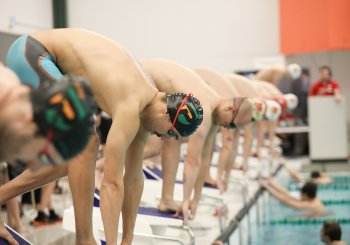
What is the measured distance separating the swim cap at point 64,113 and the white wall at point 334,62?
578 inches

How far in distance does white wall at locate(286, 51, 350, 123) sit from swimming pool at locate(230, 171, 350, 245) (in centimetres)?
604

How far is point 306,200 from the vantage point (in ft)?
29.0

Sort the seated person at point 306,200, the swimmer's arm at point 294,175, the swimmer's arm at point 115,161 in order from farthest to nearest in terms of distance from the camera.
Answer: the swimmer's arm at point 294,175 < the seated person at point 306,200 < the swimmer's arm at point 115,161

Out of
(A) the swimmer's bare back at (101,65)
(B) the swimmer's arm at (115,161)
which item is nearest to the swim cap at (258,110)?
(A) the swimmer's bare back at (101,65)

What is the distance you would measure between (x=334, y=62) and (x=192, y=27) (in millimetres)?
4032

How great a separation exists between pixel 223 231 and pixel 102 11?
13.2m

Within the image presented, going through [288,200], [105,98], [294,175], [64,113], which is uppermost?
[64,113]

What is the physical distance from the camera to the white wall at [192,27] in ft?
54.2

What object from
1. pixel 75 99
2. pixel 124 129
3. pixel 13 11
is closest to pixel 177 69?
pixel 124 129

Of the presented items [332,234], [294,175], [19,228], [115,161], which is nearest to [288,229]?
[332,234]

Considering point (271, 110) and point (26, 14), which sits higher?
point (26, 14)

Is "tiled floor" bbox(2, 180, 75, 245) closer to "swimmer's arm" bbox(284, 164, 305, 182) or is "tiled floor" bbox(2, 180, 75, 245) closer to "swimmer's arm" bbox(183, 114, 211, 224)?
"swimmer's arm" bbox(183, 114, 211, 224)

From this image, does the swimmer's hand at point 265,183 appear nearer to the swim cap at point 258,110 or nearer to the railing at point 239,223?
the railing at point 239,223

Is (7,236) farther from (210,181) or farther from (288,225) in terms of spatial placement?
(288,225)
